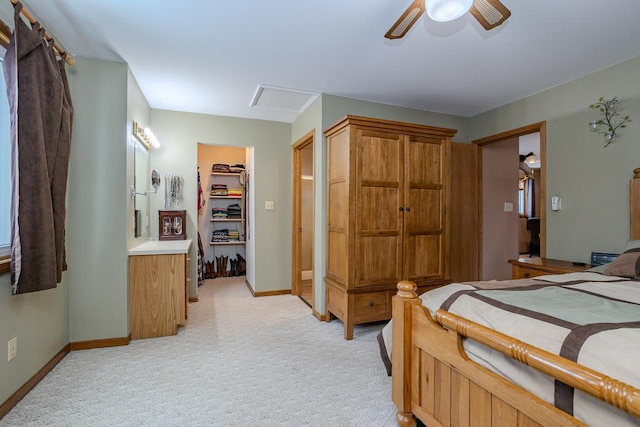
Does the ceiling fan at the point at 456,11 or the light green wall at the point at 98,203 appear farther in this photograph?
the light green wall at the point at 98,203

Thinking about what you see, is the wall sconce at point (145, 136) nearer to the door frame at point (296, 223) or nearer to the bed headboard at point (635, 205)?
the door frame at point (296, 223)

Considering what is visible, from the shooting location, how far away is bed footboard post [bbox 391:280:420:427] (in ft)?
4.92

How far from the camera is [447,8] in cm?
145

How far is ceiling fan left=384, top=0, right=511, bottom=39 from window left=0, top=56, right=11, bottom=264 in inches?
92.6

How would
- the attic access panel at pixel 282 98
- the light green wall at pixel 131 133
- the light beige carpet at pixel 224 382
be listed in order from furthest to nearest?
the attic access panel at pixel 282 98
the light green wall at pixel 131 133
the light beige carpet at pixel 224 382

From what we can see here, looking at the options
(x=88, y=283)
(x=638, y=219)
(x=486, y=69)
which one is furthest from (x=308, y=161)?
(x=638, y=219)

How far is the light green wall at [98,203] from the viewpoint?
2.49m

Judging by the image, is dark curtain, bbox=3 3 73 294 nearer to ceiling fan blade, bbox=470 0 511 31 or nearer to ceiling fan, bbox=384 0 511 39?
ceiling fan, bbox=384 0 511 39

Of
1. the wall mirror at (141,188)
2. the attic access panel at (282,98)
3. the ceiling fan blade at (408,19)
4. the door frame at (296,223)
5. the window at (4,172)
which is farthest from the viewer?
the door frame at (296,223)

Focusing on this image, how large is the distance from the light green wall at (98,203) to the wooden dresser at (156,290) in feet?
0.32

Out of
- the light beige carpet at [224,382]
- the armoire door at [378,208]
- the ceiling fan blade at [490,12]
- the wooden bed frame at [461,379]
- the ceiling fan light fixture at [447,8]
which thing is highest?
the ceiling fan blade at [490,12]

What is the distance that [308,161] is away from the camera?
5961 mm

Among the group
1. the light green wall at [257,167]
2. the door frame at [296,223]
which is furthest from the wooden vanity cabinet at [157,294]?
the door frame at [296,223]

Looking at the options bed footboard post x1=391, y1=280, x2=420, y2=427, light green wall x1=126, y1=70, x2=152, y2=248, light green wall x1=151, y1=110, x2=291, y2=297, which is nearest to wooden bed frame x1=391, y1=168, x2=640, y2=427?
bed footboard post x1=391, y1=280, x2=420, y2=427
